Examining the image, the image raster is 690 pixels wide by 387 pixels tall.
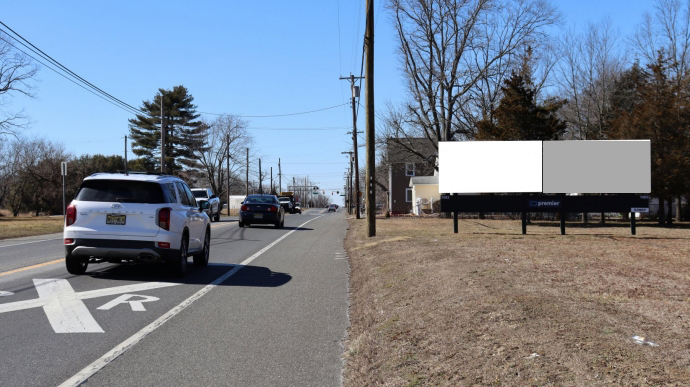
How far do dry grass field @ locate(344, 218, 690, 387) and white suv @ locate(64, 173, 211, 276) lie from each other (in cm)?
336

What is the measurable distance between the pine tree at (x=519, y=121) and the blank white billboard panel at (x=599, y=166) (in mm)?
10437

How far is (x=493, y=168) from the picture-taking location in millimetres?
20891

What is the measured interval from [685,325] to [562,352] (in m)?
1.73

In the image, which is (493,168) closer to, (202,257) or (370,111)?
(370,111)

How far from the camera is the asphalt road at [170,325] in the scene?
222 inches

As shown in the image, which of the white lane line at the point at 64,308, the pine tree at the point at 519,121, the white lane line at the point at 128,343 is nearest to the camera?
the white lane line at the point at 128,343

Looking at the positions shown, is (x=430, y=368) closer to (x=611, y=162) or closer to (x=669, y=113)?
(x=611, y=162)

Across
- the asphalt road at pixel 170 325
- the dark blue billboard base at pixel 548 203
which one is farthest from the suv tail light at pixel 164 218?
the dark blue billboard base at pixel 548 203

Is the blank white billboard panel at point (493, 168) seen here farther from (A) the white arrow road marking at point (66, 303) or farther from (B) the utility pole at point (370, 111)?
(A) the white arrow road marking at point (66, 303)

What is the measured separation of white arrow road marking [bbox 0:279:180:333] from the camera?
741cm

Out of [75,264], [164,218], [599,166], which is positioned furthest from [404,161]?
[75,264]

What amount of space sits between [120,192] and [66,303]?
8.94 ft

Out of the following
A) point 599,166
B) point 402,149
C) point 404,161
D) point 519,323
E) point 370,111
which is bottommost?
point 519,323

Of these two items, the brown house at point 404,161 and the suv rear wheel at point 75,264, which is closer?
the suv rear wheel at point 75,264
